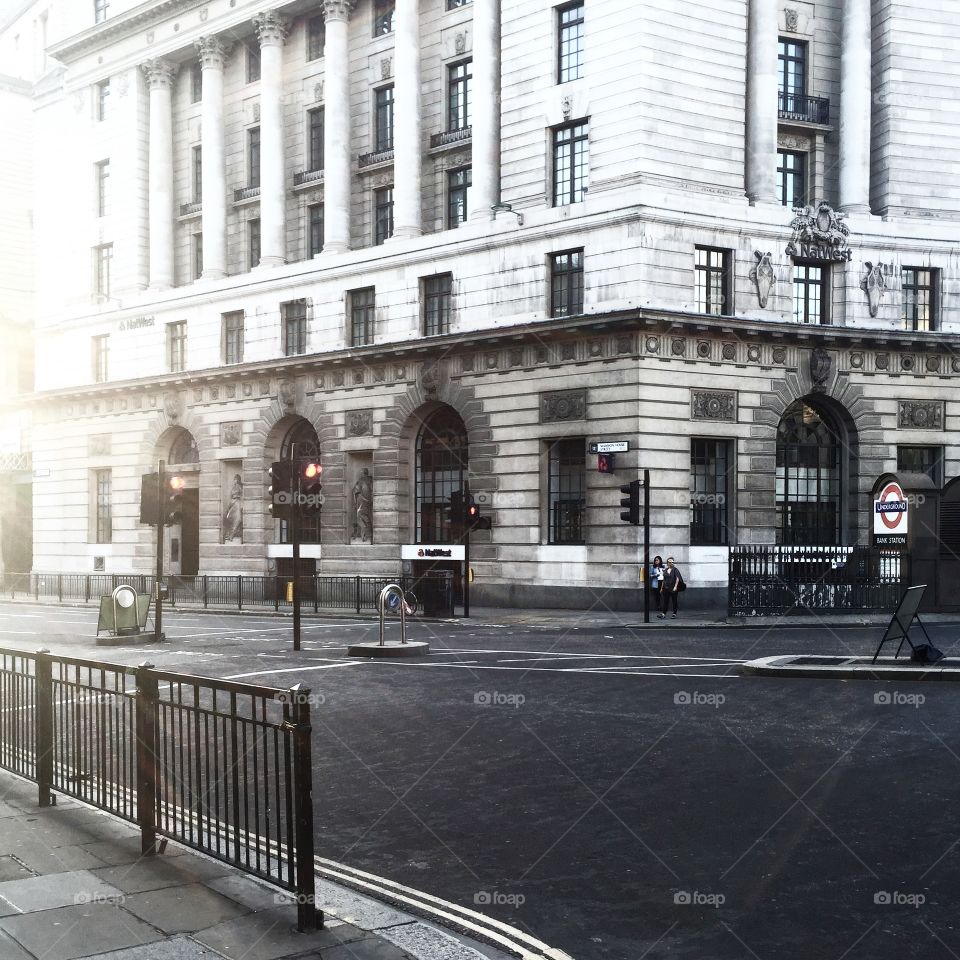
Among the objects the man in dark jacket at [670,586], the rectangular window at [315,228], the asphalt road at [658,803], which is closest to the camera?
the asphalt road at [658,803]

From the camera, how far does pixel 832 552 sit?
3092cm

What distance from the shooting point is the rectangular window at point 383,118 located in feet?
136

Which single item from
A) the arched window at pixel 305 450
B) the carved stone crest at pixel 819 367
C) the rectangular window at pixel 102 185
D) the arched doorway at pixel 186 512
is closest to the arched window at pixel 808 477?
the carved stone crest at pixel 819 367

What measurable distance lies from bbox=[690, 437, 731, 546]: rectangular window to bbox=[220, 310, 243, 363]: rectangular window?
20.6 meters

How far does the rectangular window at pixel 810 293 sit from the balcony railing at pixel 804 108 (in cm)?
509

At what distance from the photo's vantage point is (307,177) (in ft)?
144

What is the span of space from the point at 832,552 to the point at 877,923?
25928 mm

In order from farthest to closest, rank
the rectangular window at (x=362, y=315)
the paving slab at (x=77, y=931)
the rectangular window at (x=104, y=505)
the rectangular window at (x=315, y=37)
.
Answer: the rectangular window at (x=104, y=505) → the rectangular window at (x=315, y=37) → the rectangular window at (x=362, y=315) → the paving slab at (x=77, y=931)

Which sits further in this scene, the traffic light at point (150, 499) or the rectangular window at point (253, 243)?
the rectangular window at point (253, 243)

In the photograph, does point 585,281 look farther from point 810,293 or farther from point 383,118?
point 383,118

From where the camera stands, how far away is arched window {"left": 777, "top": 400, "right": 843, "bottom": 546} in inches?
1405

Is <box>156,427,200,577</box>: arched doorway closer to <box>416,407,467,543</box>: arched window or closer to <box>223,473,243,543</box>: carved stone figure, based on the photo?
<box>223,473,243,543</box>: carved stone figure

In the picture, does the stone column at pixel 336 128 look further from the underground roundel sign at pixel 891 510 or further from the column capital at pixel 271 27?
the underground roundel sign at pixel 891 510

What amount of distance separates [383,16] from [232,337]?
46.3ft
